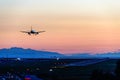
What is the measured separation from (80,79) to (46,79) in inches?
340

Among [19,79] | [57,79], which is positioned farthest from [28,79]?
[57,79]

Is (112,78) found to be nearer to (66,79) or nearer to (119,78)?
(119,78)

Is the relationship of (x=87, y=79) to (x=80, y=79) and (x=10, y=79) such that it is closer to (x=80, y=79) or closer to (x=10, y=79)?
(x=80, y=79)

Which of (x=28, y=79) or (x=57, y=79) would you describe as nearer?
(x=28, y=79)

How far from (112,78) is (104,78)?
3071mm

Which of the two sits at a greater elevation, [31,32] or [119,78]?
[31,32]

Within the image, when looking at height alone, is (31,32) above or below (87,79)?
above

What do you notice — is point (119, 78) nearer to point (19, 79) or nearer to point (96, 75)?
point (96, 75)

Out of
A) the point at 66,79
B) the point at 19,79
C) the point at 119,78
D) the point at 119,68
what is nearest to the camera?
the point at 119,78

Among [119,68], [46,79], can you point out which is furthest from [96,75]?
[46,79]

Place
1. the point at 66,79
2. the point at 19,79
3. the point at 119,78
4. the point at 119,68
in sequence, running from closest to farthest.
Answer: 1. the point at 119,78
2. the point at 119,68
3. the point at 19,79
4. the point at 66,79

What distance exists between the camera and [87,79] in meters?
133

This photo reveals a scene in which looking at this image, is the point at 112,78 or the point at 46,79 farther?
the point at 46,79

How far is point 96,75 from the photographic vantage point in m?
114
